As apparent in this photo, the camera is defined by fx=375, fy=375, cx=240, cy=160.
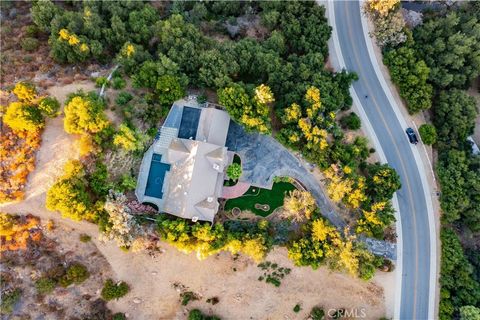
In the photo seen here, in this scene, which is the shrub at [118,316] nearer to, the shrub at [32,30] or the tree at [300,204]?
the tree at [300,204]

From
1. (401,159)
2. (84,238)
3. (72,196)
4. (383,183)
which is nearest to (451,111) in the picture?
(401,159)

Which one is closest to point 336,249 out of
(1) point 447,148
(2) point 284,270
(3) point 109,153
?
(2) point 284,270

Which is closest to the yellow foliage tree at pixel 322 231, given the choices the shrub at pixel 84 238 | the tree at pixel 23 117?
the shrub at pixel 84 238

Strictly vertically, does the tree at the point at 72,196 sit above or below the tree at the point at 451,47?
below

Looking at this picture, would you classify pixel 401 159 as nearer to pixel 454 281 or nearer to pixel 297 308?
pixel 454 281

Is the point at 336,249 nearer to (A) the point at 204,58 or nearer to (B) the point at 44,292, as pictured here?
(A) the point at 204,58

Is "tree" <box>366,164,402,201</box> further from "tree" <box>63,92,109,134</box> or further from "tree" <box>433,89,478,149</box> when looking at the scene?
"tree" <box>63,92,109,134</box>
